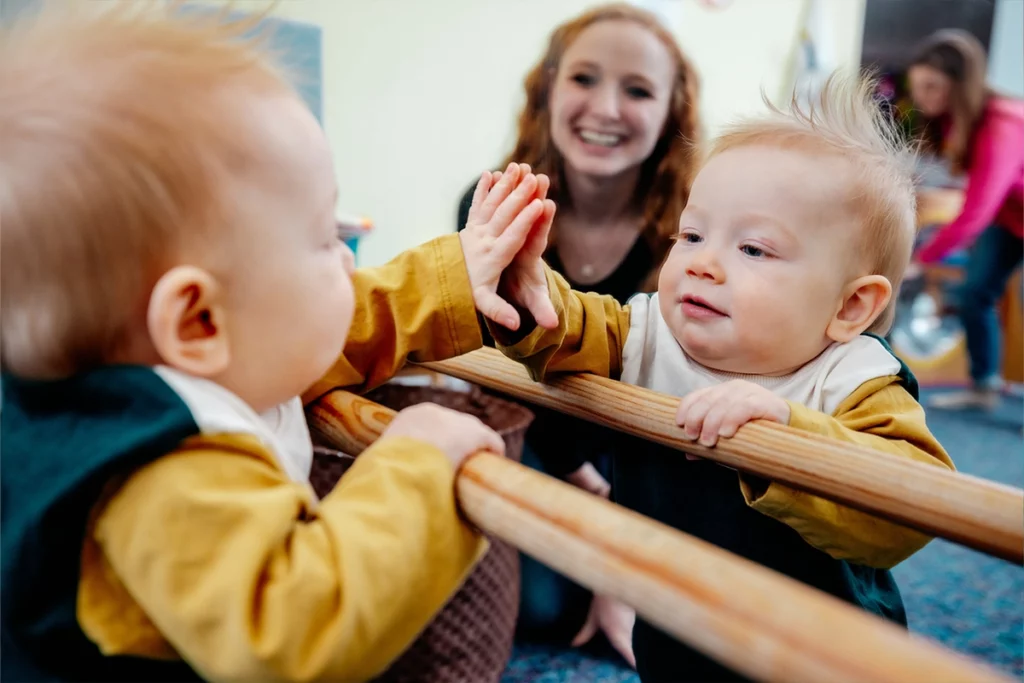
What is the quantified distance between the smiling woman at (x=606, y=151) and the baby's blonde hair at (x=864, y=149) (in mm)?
260

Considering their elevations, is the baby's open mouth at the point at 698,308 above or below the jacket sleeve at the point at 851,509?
above

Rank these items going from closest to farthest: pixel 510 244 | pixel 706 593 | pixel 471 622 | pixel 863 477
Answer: pixel 706 593 → pixel 863 477 → pixel 510 244 → pixel 471 622

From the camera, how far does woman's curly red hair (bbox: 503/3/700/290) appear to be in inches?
36.9

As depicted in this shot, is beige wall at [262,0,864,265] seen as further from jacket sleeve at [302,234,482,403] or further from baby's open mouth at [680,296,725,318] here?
baby's open mouth at [680,296,725,318]

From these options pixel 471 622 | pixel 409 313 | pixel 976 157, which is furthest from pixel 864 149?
pixel 976 157

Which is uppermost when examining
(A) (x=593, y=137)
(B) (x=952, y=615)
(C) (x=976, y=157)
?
(A) (x=593, y=137)

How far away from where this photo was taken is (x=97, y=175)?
37 cm

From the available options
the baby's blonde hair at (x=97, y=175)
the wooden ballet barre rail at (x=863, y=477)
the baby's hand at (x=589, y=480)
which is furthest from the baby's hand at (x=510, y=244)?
the baby's hand at (x=589, y=480)

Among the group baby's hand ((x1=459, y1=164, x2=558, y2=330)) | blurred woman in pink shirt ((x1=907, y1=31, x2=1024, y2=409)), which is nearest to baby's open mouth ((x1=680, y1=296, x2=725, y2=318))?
baby's hand ((x1=459, y1=164, x2=558, y2=330))

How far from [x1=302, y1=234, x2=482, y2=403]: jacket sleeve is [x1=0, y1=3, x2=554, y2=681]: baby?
0.18m

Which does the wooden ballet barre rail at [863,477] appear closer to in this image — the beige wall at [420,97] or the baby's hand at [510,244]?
the baby's hand at [510,244]

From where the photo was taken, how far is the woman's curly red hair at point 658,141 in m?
0.94

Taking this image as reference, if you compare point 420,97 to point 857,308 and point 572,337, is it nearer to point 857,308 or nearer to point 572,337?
point 572,337

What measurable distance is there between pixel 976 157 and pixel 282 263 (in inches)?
81.1
